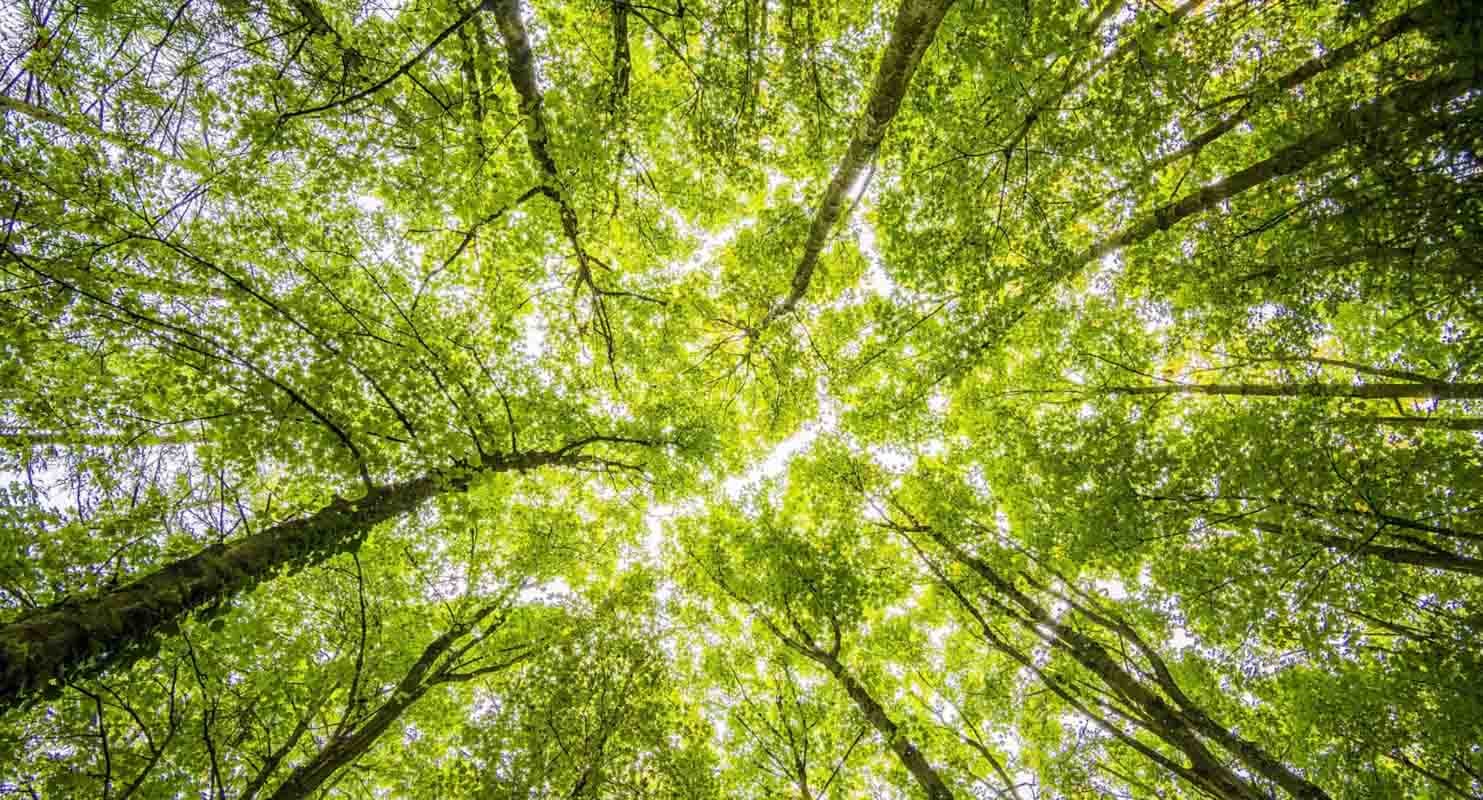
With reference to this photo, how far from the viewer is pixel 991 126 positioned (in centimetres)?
452

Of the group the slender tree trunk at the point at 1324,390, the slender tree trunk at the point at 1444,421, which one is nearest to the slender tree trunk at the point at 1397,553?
the slender tree trunk at the point at 1444,421

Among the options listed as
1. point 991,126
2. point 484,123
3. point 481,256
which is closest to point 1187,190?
point 991,126

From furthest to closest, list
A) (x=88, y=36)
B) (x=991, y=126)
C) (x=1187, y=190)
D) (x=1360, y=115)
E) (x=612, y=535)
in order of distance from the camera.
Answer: (x=612, y=535) < (x=1187, y=190) < (x=991, y=126) < (x=88, y=36) < (x=1360, y=115)

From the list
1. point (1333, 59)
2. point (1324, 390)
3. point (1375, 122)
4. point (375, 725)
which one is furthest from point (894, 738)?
point (1333, 59)

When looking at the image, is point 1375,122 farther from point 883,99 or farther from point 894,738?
point 894,738

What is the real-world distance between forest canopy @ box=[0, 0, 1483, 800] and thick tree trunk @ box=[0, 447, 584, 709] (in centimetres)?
3

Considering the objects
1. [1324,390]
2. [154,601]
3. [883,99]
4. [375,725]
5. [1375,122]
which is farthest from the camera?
[375,725]

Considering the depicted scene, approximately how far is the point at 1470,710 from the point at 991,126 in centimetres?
679

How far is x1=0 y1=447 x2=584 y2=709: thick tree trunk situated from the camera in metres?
2.79

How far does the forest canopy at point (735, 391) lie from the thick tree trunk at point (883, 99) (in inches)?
1.9

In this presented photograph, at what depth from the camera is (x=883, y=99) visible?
4258mm

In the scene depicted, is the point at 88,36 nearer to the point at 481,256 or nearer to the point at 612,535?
the point at 481,256

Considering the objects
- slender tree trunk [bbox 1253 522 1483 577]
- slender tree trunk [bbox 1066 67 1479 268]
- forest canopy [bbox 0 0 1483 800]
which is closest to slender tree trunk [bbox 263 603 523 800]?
forest canopy [bbox 0 0 1483 800]

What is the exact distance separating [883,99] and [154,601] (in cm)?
622
